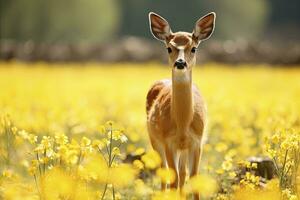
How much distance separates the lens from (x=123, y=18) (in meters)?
71.0

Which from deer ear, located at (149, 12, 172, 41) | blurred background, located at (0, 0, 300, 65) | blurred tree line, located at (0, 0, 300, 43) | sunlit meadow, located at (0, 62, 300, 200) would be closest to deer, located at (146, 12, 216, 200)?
deer ear, located at (149, 12, 172, 41)

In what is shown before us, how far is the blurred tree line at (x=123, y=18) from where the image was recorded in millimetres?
48531

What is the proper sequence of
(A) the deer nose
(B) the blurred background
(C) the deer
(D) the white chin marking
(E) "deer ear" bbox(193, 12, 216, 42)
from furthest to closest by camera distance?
(B) the blurred background, (E) "deer ear" bbox(193, 12, 216, 42), (C) the deer, (D) the white chin marking, (A) the deer nose

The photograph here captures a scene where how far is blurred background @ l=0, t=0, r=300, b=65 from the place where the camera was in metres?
28.8

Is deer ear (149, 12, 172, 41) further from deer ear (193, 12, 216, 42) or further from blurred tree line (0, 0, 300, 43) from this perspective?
blurred tree line (0, 0, 300, 43)

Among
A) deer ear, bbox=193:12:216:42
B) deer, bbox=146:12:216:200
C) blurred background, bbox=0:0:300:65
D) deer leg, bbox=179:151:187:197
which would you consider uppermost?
blurred background, bbox=0:0:300:65

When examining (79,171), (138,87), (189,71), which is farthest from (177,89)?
(138,87)

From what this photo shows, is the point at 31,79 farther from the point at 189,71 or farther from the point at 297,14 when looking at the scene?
the point at 297,14

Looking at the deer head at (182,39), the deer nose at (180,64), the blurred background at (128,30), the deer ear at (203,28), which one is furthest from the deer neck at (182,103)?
the blurred background at (128,30)

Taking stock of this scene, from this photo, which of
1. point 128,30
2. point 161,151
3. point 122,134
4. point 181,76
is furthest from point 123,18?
point 122,134

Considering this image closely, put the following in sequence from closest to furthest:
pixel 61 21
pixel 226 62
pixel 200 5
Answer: pixel 226 62 < pixel 61 21 < pixel 200 5

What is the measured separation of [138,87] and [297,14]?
7118 cm

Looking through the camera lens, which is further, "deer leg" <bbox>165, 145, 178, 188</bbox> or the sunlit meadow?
"deer leg" <bbox>165, 145, 178, 188</bbox>

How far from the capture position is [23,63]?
97.2ft
